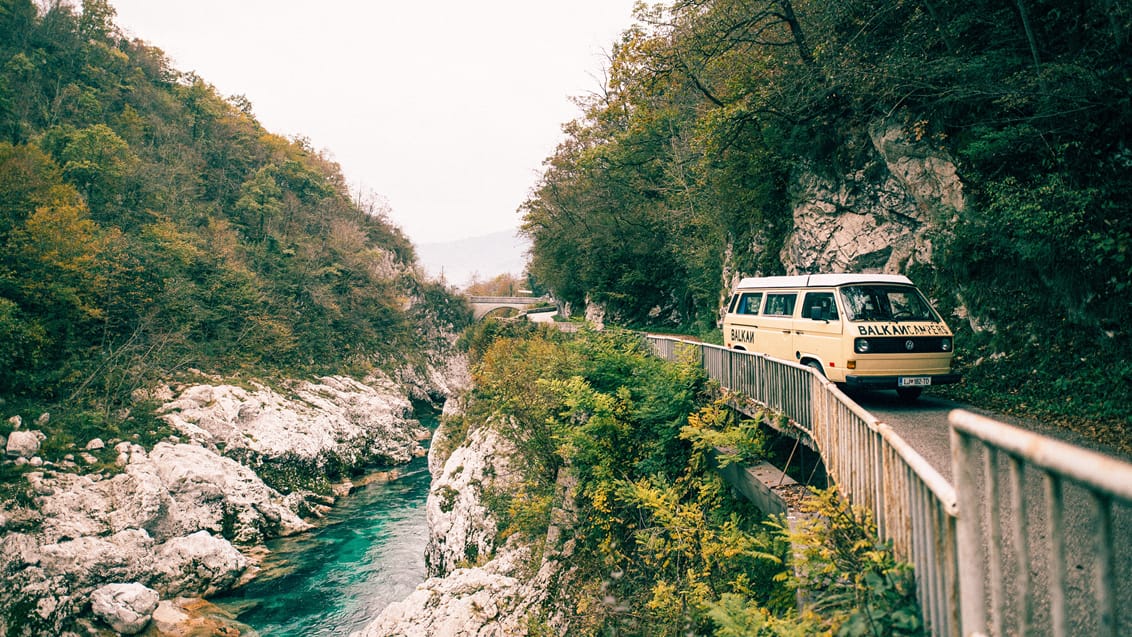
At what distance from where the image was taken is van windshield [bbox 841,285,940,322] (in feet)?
35.1

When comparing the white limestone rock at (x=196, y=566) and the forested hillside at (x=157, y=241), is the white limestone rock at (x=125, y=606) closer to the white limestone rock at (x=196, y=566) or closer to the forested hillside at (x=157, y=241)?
the white limestone rock at (x=196, y=566)

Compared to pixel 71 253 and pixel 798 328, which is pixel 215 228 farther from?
pixel 798 328

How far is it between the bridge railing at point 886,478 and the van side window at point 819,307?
202cm

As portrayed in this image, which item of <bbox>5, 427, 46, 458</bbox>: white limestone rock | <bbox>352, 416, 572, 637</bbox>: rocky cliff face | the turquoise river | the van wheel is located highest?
the van wheel

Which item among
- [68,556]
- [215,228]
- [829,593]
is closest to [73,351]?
[68,556]

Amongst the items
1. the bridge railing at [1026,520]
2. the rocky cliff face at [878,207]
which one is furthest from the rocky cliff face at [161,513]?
the rocky cliff face at [878,207]

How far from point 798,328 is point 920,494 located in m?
8.46

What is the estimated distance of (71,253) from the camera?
2716 centimetres

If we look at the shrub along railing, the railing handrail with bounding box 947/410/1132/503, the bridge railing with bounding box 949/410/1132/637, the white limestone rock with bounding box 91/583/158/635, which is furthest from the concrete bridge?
the railing handrail with bounding box 947/410/1132/503

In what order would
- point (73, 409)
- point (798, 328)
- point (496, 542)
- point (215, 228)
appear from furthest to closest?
point (215, 228), point (73, 409), point (496, 542), point (798, 328)

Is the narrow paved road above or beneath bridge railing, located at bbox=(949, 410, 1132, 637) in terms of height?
beneath

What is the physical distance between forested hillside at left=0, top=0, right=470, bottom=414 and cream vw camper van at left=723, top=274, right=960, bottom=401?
91.8ft

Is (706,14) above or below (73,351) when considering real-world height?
above

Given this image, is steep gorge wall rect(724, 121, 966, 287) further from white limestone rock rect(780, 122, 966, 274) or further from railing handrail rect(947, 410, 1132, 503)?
railing handrail rect(947, 410, 1132, 503)
